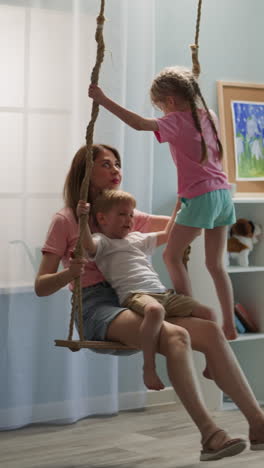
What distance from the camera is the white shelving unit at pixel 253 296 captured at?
448 centimetres

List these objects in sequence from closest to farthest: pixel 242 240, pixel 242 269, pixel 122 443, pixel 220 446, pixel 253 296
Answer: pixel 220 446
pixel 122 443
pixel 242 269
pixel 242 240
pixel 253 296

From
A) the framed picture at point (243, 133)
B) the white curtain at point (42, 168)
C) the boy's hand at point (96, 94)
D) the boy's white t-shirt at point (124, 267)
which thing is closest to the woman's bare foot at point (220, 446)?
the boy's white t-shirt at point (124, 267)

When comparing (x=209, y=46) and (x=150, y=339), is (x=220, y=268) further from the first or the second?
(x=209, y=46)

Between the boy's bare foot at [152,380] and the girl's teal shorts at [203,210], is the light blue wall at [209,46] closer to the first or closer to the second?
the girl's teal shorts at [203,210]

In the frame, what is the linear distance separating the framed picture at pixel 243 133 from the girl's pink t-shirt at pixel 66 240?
1.55 meters

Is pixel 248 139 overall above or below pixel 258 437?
above

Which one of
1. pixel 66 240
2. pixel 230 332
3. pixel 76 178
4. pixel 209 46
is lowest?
pixel 230 332

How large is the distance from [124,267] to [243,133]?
5.83ft

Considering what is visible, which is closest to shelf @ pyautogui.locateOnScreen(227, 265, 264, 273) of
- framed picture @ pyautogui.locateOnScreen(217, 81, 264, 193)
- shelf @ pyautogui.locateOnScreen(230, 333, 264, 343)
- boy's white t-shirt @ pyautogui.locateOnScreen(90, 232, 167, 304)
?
shelf @ pyautogui.locateOnScreen(230, 333, 264, 343)

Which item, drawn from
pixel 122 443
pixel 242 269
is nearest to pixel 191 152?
pixel 122 443

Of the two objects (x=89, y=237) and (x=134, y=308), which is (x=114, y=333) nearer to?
(x=134, y=308)

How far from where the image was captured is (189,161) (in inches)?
119

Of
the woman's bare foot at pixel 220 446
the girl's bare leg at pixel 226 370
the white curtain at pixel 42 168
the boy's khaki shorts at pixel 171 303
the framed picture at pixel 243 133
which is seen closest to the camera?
the woman's bare foot at pixel 220 446

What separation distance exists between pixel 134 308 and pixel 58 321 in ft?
3.55
